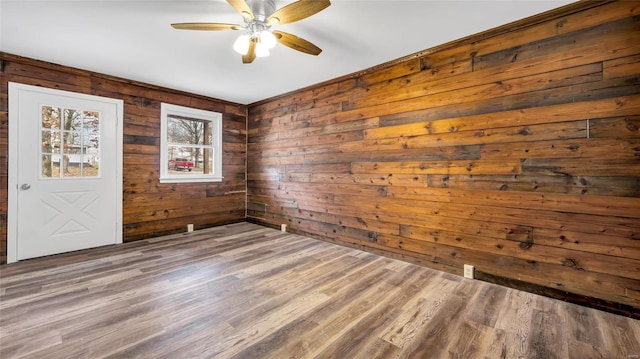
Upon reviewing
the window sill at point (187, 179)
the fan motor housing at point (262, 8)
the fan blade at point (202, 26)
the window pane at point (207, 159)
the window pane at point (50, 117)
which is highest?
the fan motor housing at point (262, 8)

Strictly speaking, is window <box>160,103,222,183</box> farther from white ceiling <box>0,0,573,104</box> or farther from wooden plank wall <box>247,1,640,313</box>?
wooden plank wall <box>247,1,640,313</box>

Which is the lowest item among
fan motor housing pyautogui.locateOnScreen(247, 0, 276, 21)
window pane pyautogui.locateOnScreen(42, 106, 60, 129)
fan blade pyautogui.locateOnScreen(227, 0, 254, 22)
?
window pane pyautogui.locateOnScreen(42, 106, 60, 129)

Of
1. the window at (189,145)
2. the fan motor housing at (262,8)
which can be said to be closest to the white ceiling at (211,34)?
the fan motor housing at (262,8)

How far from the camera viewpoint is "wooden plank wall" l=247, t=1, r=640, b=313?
209 centimetres

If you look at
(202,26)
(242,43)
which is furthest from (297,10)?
(202,26)

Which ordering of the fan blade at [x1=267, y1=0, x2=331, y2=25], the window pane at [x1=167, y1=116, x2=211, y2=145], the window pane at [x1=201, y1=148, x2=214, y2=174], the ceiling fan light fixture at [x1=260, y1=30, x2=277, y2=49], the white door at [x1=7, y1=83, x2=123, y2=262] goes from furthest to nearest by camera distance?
the window pane at [x1=201, y1=148, x2=214, y2=174] < the window pane at [x1=167, y1=116, x2=211, y2=145] < the white door at [x1=7, y1=83, x2=123, y2=262] < the ceiling fan light fixture at [x1=260, y1=30, x2=277, y2=49] < the fan blade at [x1=267, y1=0, x2=331, y2=25]

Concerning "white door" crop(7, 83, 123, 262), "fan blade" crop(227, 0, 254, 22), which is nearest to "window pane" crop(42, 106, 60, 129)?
"white door" crop(7, 83, 123, 262)

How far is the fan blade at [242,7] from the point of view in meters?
1.96

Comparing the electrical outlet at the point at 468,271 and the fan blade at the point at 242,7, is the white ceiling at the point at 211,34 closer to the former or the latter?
the fan blade at the point at 242,7

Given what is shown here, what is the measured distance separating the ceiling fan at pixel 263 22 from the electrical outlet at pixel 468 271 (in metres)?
2.67

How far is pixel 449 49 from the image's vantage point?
2.91 metres

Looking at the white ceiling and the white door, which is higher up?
the white ceiling

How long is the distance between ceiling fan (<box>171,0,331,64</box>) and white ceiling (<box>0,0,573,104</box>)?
6.2 inches

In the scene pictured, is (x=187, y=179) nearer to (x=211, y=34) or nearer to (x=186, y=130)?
(x=186, y=130)
